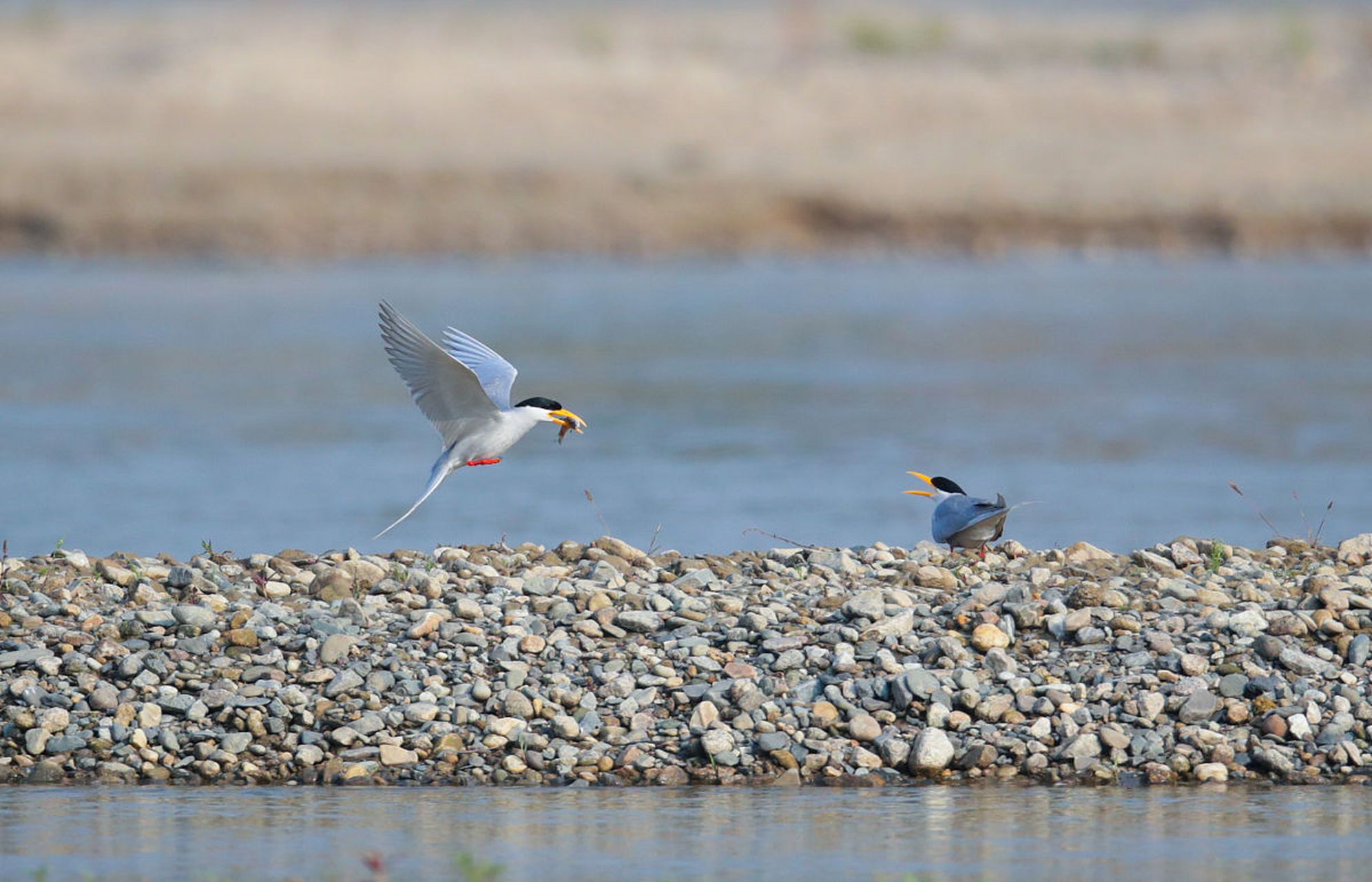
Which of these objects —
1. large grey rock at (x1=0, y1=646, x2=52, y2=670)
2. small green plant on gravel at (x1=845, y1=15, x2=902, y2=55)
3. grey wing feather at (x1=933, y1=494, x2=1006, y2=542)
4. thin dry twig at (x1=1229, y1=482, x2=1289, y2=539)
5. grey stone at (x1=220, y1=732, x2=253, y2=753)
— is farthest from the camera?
small green plant on gravel at (x1=845, y1=15, x2=902, y2=55)

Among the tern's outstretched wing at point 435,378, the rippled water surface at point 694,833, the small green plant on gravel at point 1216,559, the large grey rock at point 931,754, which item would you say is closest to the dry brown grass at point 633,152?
the tern's outstretched wing at point 435,378

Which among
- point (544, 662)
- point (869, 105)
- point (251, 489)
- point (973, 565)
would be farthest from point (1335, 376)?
point (869, 105)

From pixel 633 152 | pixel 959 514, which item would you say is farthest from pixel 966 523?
pixel 633 152

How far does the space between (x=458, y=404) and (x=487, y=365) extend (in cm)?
74

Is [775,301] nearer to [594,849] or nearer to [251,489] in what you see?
[251,489]

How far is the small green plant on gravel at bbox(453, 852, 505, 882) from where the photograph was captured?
6105 mm

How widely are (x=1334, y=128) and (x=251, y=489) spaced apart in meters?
29.9

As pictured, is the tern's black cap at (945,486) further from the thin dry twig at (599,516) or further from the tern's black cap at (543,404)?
the thin dry twig at (599,516)

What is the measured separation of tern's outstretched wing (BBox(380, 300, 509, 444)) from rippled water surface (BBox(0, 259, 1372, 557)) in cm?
243

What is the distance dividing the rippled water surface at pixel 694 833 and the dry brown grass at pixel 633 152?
27453 millimetres

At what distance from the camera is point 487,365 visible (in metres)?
10.1

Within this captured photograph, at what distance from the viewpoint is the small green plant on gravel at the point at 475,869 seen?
611 cm

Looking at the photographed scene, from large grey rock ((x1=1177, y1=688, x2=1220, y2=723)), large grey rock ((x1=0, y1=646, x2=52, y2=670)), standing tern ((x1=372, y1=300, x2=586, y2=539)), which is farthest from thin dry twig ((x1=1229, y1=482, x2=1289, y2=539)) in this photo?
large grey rock ((x1=0, y1=646, x2=52, y2=670))

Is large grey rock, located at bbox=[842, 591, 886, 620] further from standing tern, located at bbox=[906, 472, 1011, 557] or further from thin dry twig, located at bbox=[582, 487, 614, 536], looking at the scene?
thin dry twig, located at bbox=[582, 487, 614, 536]
